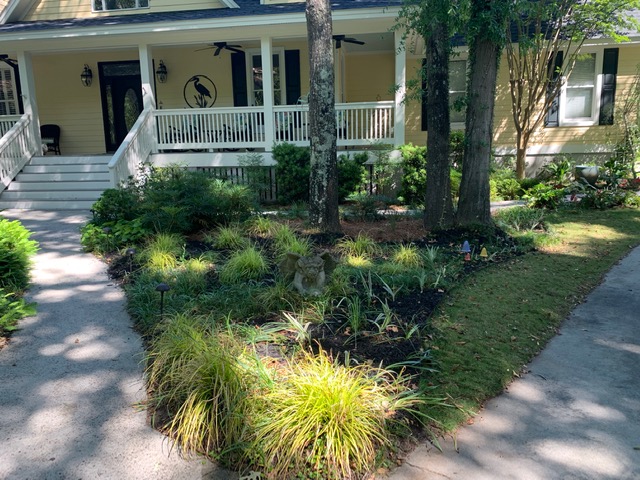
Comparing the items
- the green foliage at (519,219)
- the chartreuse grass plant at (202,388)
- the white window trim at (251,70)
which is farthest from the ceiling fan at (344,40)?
the chartreuse grass plant at (202,388)

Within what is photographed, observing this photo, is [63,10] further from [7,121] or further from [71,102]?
[7,121]

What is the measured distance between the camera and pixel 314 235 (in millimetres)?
8289

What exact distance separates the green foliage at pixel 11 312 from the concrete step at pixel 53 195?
7222 millimetres

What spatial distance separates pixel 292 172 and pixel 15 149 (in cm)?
673

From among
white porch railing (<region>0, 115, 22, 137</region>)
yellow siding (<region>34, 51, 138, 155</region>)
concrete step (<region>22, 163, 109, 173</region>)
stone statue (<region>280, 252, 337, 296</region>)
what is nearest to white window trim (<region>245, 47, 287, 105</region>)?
yellow siding (<region>34, 51, 138, 155</region>)

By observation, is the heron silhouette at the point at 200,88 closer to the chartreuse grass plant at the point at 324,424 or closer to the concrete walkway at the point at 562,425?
the concrete walkway at the point at 562,425

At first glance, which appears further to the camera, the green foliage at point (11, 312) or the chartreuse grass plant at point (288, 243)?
the chartreuse grass plant at point (288, 243)

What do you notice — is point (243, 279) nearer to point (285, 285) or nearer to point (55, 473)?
point (285, 285)

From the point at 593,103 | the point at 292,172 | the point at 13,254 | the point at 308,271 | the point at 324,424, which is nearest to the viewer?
the point at 324,424

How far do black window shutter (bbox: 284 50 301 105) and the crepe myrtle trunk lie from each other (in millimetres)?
7145

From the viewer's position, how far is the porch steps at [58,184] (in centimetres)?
1198

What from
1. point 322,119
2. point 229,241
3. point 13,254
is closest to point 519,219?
point 322,119

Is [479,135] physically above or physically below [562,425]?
above

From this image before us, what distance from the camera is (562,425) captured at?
348cm
